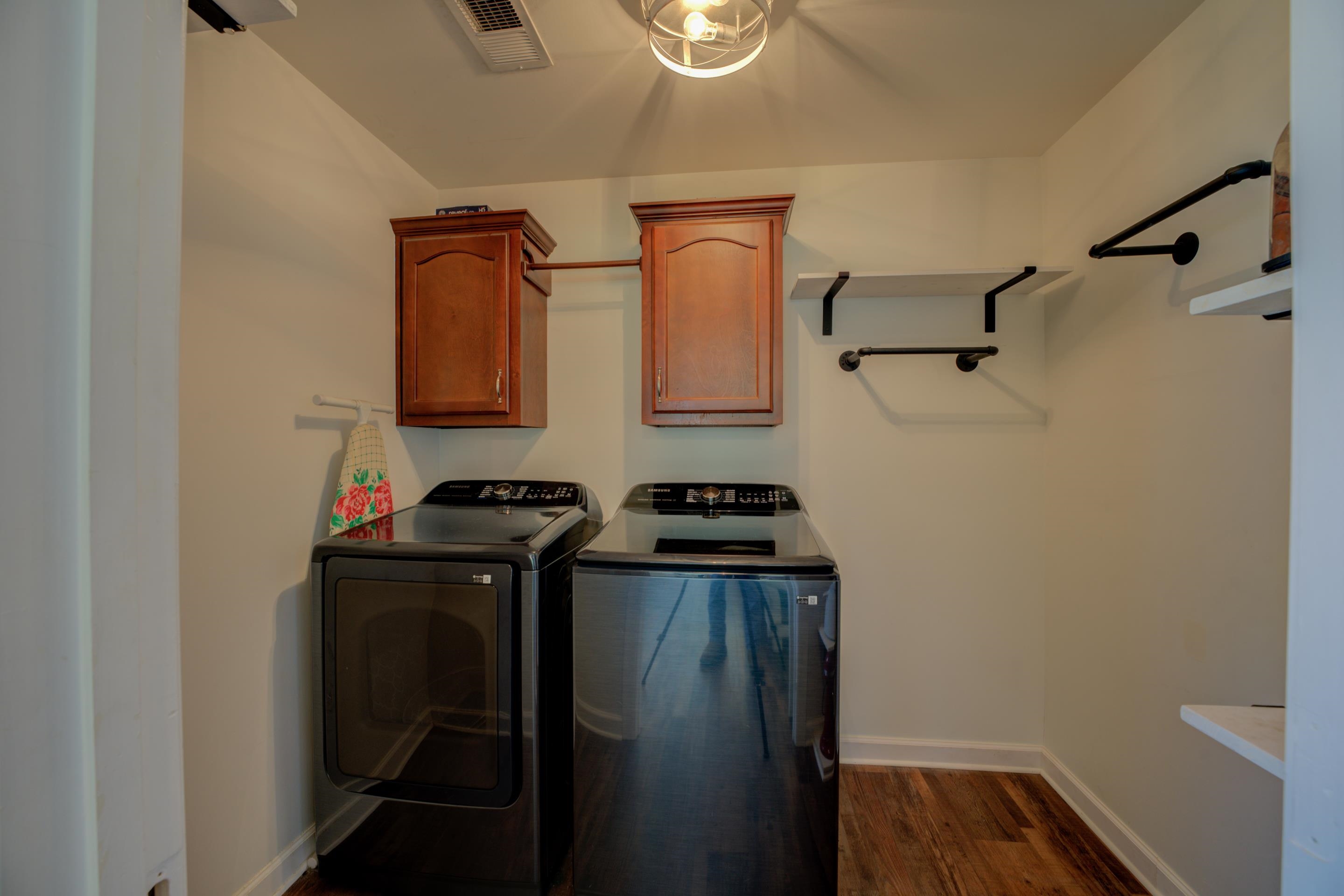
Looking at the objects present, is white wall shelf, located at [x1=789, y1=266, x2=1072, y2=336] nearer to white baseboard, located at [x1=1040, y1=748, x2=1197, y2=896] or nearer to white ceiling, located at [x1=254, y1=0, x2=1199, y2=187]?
white ceiling, located at [x1=254, y1=0, x2=1199, y2=187]

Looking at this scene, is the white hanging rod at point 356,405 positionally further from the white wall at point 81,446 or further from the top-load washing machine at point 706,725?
the white wall at point 81,446

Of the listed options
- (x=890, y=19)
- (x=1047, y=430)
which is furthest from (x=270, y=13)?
(x=1047, y=430)

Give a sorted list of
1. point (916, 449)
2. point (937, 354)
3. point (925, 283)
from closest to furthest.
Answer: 1. point (925, 283)
2. point (937, 354)
3. point (916, 449)

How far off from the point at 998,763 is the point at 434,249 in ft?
10.2

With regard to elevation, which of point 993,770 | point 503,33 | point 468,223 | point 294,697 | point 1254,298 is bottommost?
point 993,770

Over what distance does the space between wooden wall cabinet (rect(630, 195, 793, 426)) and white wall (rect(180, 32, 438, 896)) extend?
1.10 m

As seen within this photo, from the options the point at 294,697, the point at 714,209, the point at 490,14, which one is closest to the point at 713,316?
the point at 714,209

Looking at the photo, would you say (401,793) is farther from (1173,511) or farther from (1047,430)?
(1047,430)

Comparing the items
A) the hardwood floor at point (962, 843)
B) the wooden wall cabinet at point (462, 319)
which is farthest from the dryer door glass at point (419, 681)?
the wooden wall cabinet at point (462, 319)

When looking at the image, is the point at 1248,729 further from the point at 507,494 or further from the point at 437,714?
the point at 507,494

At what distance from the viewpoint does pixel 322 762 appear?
1.47 meters

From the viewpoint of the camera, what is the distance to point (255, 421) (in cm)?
141

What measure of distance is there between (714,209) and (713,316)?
410 mm

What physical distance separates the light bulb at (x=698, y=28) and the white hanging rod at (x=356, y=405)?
1.46 m
